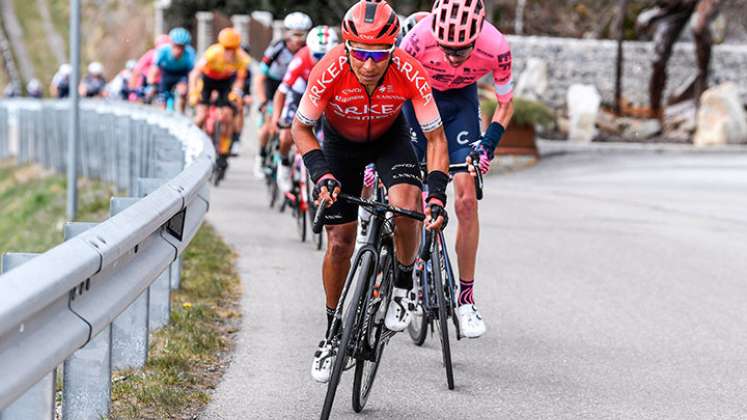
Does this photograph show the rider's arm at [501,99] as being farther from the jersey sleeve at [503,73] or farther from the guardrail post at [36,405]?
the guardrail post at [36,405]

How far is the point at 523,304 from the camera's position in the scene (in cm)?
998

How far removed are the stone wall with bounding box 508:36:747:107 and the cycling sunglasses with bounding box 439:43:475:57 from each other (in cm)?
2971

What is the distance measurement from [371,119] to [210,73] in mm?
12545

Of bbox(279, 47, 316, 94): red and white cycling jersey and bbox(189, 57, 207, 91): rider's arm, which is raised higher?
bbox(279, 47, 316, 94): red and white cycling jersey

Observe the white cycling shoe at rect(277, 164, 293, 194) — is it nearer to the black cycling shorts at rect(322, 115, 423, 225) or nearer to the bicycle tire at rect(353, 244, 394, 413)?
the black cycling shorts at rect(322, 115, 423, 225)

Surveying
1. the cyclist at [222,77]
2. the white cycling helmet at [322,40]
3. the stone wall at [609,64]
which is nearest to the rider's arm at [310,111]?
the white cycling helmet at [322,40]

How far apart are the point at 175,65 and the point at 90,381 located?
16792mm

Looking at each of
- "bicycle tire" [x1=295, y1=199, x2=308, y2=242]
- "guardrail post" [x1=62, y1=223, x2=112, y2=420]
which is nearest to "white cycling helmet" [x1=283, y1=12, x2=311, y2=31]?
"bicycle tire" [x1=295, y1=199, x2=308, y2=242]

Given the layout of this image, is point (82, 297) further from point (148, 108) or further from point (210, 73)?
point (210, 73)

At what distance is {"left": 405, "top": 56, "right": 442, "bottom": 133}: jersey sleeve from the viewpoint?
6754mm

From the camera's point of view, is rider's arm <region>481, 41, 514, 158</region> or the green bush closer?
rider's arm <region>481, 41, 514, 158</region>

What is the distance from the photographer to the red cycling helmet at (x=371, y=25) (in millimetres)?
6379

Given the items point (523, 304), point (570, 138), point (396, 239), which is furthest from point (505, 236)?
point (570, 138)

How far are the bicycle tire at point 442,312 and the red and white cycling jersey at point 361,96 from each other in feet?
2.64
